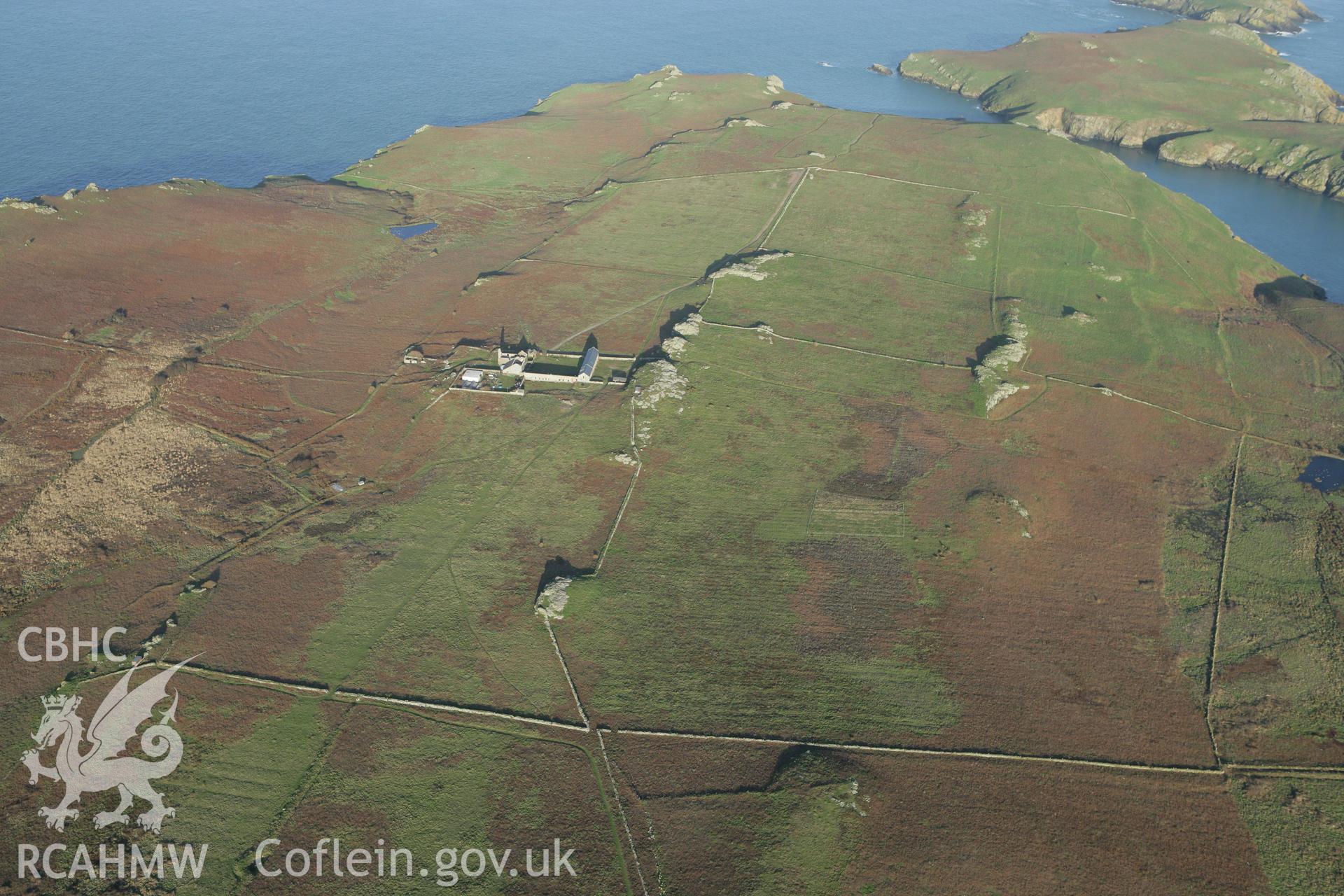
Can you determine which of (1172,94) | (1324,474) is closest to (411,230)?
(1324,474)

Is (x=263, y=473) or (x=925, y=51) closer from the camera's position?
(x=263, y=473)

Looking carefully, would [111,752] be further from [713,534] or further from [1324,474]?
[1324,474]

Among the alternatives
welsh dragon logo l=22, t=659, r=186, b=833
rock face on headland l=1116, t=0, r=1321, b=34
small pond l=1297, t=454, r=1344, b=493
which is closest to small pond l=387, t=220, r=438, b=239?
welsh dragon logo l=22, t=659, r=186, b=833

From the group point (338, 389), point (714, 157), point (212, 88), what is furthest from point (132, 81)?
point (338, 389)

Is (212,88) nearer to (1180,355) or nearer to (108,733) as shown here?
Result: (108,733)

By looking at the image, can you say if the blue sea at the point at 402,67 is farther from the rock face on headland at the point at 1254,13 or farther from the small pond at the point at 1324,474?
the small pond at the point at 1324,474

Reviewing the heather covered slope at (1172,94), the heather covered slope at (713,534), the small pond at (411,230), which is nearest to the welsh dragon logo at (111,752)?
the heather covered slope at (713,534)

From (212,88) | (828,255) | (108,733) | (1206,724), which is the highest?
(212,88)
